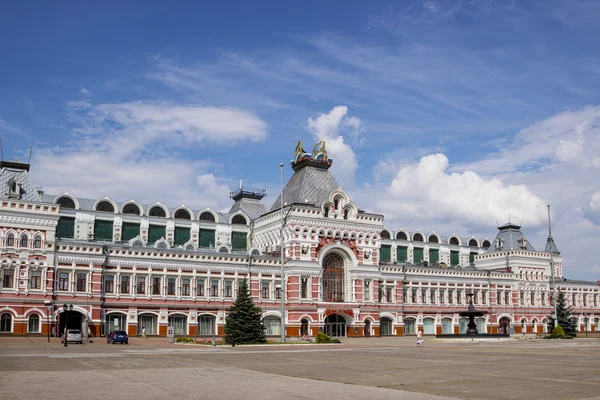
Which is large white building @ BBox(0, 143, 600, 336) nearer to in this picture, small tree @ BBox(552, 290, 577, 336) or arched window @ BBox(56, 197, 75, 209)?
arched window @ BBox(56, 197, 75, 209)

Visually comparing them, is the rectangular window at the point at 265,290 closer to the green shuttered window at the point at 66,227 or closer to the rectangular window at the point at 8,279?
the green shuttered window at the point at 66,227

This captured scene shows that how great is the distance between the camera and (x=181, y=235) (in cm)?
8256

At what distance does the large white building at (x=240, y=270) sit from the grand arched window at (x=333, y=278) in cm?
14

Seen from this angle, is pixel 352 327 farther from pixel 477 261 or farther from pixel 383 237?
pixel 477 261

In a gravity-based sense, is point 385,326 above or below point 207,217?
below

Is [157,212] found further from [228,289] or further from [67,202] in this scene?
[228,289]

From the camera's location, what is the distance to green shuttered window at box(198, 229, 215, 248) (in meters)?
83.8

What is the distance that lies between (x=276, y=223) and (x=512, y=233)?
4332 centimetres

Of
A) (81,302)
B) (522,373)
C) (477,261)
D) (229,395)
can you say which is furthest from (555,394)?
(477,261)

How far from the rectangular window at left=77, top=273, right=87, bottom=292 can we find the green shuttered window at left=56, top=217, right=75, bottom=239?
10528 millimetres

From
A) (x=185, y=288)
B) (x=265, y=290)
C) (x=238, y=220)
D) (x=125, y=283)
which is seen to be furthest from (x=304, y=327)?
(x=125, y=283)

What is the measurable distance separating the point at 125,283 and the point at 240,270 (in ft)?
43.3

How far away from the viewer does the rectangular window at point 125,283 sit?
68562 mm

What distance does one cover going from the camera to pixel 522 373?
2434cm
